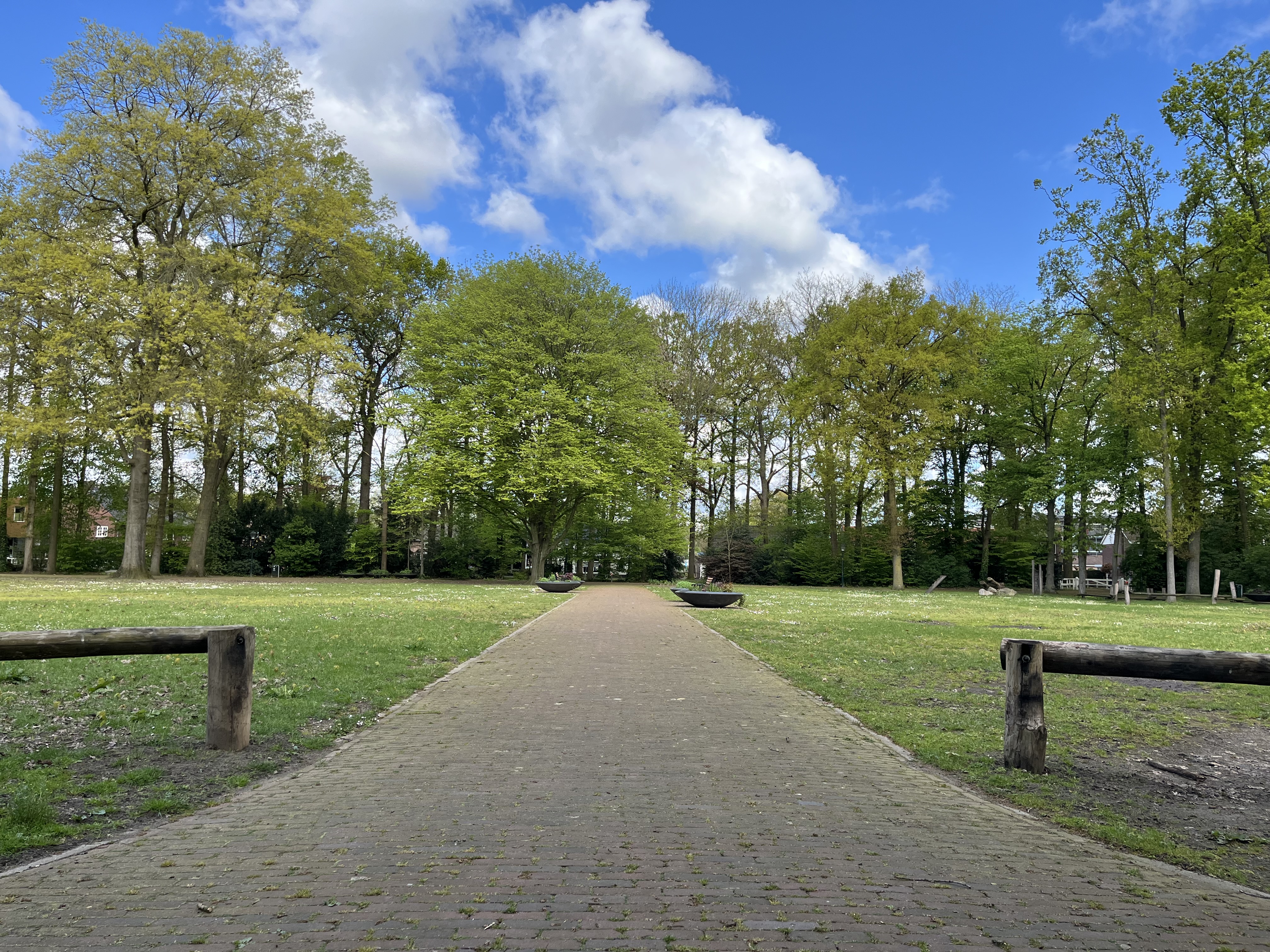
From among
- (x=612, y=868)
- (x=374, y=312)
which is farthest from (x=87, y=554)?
(x=612, y=868)

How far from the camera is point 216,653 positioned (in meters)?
5.72

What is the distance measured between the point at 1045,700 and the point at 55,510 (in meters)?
44.1

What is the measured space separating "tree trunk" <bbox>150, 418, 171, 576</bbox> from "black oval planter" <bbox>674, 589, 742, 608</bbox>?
2445 centimetres

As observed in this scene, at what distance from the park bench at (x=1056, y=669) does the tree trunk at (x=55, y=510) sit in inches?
1656

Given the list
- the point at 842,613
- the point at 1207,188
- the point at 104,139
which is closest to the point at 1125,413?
the point at 1207,188

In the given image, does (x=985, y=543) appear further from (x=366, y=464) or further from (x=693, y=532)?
(x=366, y=464)

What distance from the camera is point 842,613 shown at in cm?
2031

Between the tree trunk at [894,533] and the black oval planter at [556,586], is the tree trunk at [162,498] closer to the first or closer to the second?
the black oval planter at [556,586]

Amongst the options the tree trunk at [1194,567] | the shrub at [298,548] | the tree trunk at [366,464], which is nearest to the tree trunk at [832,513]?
the tree trunk at [1194,567]

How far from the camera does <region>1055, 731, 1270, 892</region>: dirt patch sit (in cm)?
426

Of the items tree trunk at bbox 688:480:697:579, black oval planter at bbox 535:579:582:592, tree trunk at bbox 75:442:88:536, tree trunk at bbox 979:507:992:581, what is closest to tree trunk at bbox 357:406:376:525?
tree trunk at bbox 75:442:88:536

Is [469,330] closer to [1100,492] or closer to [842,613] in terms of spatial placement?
[842,613]

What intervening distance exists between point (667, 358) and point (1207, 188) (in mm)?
25829

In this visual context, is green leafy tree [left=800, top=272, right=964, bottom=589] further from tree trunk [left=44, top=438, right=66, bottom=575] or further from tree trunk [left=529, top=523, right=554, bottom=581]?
tree trunk [left=44, top=438, right=66, bottom=575]
